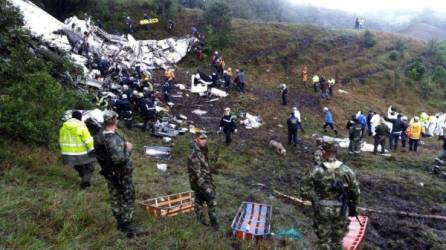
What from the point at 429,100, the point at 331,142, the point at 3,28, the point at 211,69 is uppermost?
the point at 3,28

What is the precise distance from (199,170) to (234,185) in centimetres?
413

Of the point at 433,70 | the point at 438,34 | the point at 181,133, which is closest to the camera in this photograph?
the point at 181,133

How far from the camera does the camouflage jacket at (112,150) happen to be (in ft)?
18.4

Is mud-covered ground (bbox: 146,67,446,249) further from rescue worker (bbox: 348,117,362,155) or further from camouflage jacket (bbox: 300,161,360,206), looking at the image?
camouflage jacket (bbox: 300,161,360,206)

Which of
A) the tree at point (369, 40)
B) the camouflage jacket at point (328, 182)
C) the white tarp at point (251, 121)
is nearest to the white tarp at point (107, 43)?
the white tarp at point (251, 121)

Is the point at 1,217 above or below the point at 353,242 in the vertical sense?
above

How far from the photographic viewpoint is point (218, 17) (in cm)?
3509

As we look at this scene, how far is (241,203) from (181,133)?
24.5ft

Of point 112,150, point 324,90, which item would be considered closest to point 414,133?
point 324,90

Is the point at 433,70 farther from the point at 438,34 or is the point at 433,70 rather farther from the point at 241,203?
the point at 438,34

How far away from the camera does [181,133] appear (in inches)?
634

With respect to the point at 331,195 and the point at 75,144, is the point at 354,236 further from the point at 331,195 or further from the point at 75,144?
the point at 75,144

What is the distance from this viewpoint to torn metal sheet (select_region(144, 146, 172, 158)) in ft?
42.2

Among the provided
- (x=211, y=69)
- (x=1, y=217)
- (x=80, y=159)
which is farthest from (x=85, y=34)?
(x=1, y=217)
